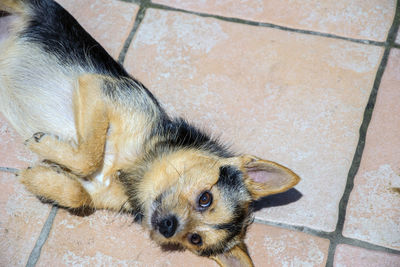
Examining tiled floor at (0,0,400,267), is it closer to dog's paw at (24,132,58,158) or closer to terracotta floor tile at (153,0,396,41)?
terracotta floor tile at (153,0,396,41)

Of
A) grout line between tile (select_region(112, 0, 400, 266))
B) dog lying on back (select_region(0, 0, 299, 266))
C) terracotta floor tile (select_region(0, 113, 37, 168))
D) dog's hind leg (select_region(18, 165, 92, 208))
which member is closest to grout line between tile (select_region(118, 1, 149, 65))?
grout line between tile (select_region(112, 0, 400, 266))

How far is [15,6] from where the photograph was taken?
9.59ft

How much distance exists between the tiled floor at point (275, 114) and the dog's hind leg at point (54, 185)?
226 mm

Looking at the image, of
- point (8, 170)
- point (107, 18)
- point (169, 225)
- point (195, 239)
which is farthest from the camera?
point (107, 18)

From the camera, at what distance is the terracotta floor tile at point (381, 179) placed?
2.78m

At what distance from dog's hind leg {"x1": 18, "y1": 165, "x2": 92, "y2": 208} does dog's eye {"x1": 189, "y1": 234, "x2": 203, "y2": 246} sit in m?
0.73

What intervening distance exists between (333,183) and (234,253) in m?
0.92

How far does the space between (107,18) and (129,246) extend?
1.78 meters

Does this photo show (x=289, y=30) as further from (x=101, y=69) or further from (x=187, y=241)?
(x=187, y=241)

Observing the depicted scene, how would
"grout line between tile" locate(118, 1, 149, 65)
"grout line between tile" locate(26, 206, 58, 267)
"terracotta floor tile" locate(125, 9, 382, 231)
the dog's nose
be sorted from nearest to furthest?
the dog's nose, "grout line between tile" locate(26, 206, 58, 267), "terracotta floor tile" locate(125, 9, 382, 231), "grout line between tile" locate(118, 1, 149, 65)

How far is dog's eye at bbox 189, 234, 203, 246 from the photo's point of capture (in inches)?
97.4

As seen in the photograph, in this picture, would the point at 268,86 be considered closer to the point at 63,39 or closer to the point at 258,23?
the point at 258,23

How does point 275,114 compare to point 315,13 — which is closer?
point 275,114

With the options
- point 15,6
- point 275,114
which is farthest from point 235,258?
point 15,6
